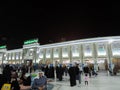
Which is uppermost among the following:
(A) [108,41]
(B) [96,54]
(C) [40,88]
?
(A) [108,41]

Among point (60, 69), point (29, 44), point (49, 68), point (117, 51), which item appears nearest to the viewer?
point (60, 69)

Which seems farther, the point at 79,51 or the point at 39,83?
the point at 79,51

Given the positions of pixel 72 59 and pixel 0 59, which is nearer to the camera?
pixel 72 59

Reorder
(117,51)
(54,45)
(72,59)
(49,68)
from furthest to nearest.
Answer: (54,45), (72,59), (117,51), (49,68)

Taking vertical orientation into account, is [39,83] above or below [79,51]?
below

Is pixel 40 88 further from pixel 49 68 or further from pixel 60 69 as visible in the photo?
pixel 49 68

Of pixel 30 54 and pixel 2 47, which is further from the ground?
pixel 2 47

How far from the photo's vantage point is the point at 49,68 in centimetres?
1641

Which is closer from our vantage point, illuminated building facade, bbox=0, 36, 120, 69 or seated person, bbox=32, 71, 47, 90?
seated person, bbox=32, 71, 47, 90

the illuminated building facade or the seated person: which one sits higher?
the illuminated building facade

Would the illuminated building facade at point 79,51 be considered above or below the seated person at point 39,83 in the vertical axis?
above

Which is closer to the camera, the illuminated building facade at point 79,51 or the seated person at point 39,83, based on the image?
the seated person at point 39,83

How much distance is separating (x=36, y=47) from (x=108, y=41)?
21887 mm

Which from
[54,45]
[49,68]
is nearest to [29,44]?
[54,45]
